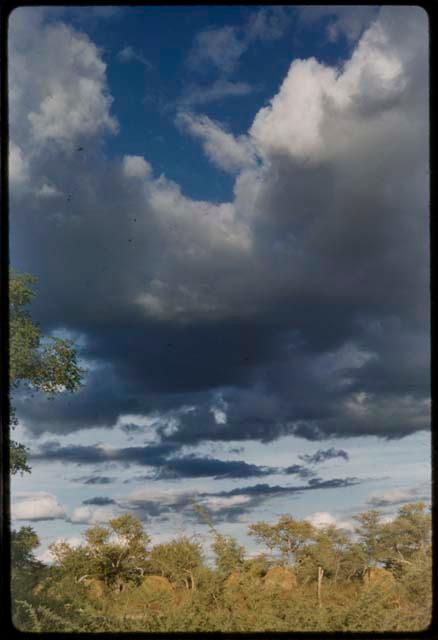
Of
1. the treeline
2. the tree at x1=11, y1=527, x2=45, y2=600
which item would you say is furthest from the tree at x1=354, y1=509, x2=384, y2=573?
the tree at x1=11, y1=527, x2=45, y2=600

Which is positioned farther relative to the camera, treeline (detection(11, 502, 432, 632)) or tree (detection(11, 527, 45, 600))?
tree (detection(11, 527, 45, 600))

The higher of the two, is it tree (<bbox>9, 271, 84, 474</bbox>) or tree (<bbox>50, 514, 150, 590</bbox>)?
tree (<bbox>9, 271, 84, 474</bbox>)

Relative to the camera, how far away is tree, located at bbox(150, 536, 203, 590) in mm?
4344

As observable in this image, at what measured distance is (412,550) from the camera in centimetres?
497

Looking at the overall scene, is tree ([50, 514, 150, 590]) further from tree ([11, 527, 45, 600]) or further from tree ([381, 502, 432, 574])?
tree ([381, 502, 432, 574])

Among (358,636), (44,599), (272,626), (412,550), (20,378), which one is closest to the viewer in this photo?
(358,636)

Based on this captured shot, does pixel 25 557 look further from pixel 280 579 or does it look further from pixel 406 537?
pixel 406 537

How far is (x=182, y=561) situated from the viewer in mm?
4367

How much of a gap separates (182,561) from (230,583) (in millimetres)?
310

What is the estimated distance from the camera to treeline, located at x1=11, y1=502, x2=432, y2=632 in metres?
4.04

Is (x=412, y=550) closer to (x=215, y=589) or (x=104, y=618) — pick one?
(x=215, y=589)

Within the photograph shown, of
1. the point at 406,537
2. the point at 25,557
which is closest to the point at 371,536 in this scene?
the point at 406,537

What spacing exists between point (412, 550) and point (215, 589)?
1.48m

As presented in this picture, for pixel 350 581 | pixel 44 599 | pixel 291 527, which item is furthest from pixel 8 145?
pixel 350 581
